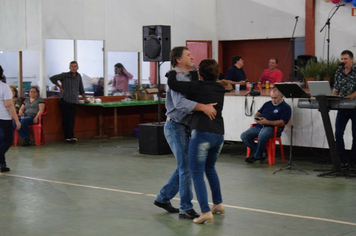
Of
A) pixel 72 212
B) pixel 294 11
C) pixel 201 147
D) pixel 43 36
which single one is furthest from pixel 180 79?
pixel 294 11

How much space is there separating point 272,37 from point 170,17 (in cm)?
240

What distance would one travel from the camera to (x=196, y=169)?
4812 mm

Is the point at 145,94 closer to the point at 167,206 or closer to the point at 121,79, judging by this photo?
the point at 121,79

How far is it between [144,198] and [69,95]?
5534mm

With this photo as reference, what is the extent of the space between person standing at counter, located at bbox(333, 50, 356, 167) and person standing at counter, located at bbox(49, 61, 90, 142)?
5424 millimetres

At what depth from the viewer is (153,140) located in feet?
30.6

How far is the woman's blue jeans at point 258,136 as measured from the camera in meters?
8.29

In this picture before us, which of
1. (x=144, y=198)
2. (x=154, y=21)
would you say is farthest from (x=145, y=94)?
(x=144, y=198)

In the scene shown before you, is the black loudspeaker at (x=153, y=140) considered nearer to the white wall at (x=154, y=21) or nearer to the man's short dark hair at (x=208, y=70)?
the white wall at (x=154, y=21)

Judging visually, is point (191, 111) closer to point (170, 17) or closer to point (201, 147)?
point (201, 147)

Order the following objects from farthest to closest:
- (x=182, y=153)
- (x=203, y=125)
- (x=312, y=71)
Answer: (x=312, y=71)
(x=182, y=153)
(x=203, y=125)

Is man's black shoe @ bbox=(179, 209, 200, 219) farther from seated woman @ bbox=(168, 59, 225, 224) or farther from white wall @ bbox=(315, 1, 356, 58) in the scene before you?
white wall @ bbox=(315, 1, 356, 58)

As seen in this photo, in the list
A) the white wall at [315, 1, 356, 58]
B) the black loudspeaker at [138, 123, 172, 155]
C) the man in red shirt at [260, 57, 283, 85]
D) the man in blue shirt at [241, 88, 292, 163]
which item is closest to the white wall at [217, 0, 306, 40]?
the white wall at [315, 1, 356, 58]

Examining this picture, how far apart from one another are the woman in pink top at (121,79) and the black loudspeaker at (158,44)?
2.65 meters
